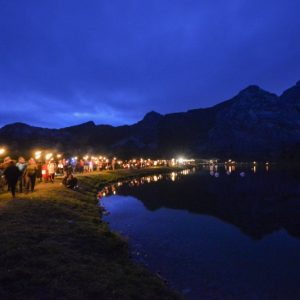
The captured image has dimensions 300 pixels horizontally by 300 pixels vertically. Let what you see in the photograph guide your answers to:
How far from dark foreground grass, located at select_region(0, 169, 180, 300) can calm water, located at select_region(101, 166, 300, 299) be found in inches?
69.5

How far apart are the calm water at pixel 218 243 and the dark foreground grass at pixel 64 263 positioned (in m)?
1.77

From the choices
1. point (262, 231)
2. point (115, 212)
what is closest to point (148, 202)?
point (115, 212)

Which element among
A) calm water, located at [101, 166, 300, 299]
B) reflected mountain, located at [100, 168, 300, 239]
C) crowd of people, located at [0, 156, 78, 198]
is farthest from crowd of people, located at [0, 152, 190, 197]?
reflected mountain, located at [100, 168, 300, 239]

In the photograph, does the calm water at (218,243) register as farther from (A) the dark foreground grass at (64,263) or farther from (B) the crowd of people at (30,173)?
(B) the crowd of people at (30,173)

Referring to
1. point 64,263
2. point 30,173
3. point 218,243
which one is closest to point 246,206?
A: point 218,243

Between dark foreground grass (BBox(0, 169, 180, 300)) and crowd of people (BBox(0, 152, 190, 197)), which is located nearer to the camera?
dark foreground grass (BBox(0, 169, 180, 300))

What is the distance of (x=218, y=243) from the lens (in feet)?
71.7

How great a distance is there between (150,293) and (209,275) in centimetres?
445

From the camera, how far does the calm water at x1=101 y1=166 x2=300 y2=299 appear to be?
14625 millimetres

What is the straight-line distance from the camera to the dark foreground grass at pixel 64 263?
1114cm

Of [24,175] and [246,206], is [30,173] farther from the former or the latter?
[246,206]

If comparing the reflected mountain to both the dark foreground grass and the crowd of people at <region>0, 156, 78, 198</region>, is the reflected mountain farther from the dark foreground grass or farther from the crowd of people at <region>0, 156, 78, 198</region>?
the dark foreground grass

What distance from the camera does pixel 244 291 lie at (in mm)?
14016

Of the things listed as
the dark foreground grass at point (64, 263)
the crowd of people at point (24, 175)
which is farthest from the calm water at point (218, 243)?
the crowd of people at point (24, 175)
